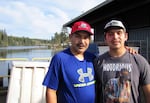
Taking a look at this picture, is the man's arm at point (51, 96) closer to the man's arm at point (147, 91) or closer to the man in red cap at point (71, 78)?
the man in red cap at point (71, 78)

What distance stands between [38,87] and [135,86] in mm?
2616

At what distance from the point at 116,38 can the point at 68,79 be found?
68cm

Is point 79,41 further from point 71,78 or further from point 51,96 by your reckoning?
point 51,96

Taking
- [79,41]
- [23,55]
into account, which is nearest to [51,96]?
[79,41]

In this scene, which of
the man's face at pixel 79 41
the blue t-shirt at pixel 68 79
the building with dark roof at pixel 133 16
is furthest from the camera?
the building with dark roof at pixel 133 16

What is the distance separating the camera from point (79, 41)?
2.81 meters

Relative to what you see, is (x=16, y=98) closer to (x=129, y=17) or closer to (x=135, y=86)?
(x=135, y=86)

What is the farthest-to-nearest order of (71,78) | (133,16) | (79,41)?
(133,16) < (79,41) < (71,78)

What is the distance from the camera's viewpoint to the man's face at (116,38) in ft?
9.20

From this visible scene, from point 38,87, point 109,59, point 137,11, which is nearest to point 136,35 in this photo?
point 137,11

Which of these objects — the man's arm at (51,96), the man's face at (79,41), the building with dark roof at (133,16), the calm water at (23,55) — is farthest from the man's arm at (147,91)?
the calm water at (23,55)

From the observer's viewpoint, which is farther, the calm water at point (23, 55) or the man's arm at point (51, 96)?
the calm water at point (23, 55)

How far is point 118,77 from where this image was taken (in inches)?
107

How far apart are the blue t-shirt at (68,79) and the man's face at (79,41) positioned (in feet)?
0.34
